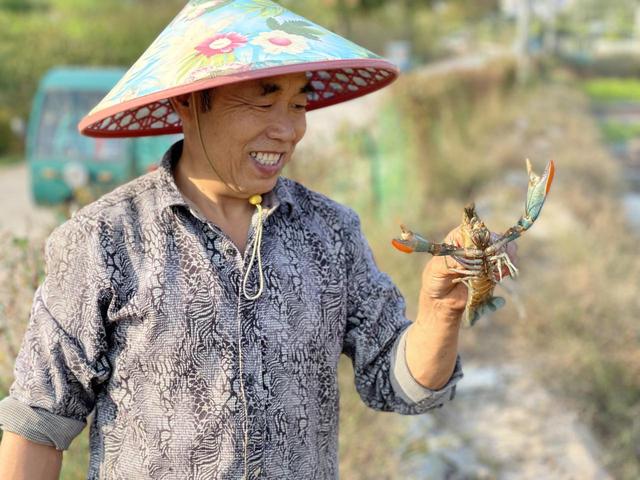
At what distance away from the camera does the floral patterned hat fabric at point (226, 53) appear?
1.47m

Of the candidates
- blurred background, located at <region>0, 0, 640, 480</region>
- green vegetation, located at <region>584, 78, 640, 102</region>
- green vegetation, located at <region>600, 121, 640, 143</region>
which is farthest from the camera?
green vegetation, located at <region>584, 78, 640, 102</region>

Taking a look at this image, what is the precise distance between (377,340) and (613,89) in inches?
1361

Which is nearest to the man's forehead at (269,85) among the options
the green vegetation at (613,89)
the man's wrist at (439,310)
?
the man's wrist at (439,310)

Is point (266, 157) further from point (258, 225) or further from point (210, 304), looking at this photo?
point (210, 304)

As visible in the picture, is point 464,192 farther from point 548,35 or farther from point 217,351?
point 548,35

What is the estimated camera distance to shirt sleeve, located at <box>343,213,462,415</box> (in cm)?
170

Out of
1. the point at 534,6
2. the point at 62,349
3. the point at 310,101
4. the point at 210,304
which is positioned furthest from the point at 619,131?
the point at 62,349

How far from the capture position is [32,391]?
1.49 metres

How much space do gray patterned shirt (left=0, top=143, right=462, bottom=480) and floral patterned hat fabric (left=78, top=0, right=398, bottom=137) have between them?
18cm

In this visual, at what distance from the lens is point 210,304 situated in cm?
151

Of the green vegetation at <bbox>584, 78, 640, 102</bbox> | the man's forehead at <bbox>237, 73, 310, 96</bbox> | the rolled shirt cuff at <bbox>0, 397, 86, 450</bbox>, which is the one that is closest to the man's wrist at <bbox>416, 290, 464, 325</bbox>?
the man's forehead at <bbox>237, 73, 310, 96</bbox>

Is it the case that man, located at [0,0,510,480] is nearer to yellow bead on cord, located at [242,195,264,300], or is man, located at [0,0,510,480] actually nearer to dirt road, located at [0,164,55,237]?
yellow bead on cord, located at [242,195,264,300]

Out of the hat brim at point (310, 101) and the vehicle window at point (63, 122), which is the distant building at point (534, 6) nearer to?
the vehicle window at point (63, 122)

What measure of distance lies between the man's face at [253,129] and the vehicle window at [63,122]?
24.5 feet
